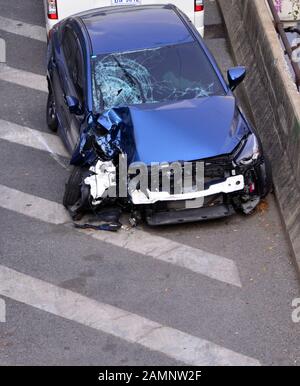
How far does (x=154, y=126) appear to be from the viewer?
384 inches

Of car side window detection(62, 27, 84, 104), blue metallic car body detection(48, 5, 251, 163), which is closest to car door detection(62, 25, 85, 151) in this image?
car side window detection(62, 27, 84, 104)

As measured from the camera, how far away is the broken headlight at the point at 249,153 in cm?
964

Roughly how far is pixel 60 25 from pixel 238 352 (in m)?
5.99

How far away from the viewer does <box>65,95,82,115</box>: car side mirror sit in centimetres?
1023

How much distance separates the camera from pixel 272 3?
13312mm

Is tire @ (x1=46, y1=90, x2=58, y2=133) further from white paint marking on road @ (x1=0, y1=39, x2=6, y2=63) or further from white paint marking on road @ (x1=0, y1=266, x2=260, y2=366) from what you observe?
white paint marking on road @ (x1=0, y1=266, x2=260, y2=366)

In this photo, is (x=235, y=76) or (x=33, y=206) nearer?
(x=33, y=206)

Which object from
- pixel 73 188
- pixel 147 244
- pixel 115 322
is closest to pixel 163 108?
pixel 73 188

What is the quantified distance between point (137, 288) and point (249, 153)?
204 centimetres

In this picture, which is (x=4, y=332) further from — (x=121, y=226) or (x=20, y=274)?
(x=121, y=226)

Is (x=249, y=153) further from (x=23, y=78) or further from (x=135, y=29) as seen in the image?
(x=23, y=78)

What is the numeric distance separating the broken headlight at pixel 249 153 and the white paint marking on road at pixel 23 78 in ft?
14.4

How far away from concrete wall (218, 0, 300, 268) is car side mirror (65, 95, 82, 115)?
2.41 m

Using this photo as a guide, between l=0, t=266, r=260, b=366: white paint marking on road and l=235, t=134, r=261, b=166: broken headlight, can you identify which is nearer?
l=0, t=266, r=260, b=366: white paint marking on road
